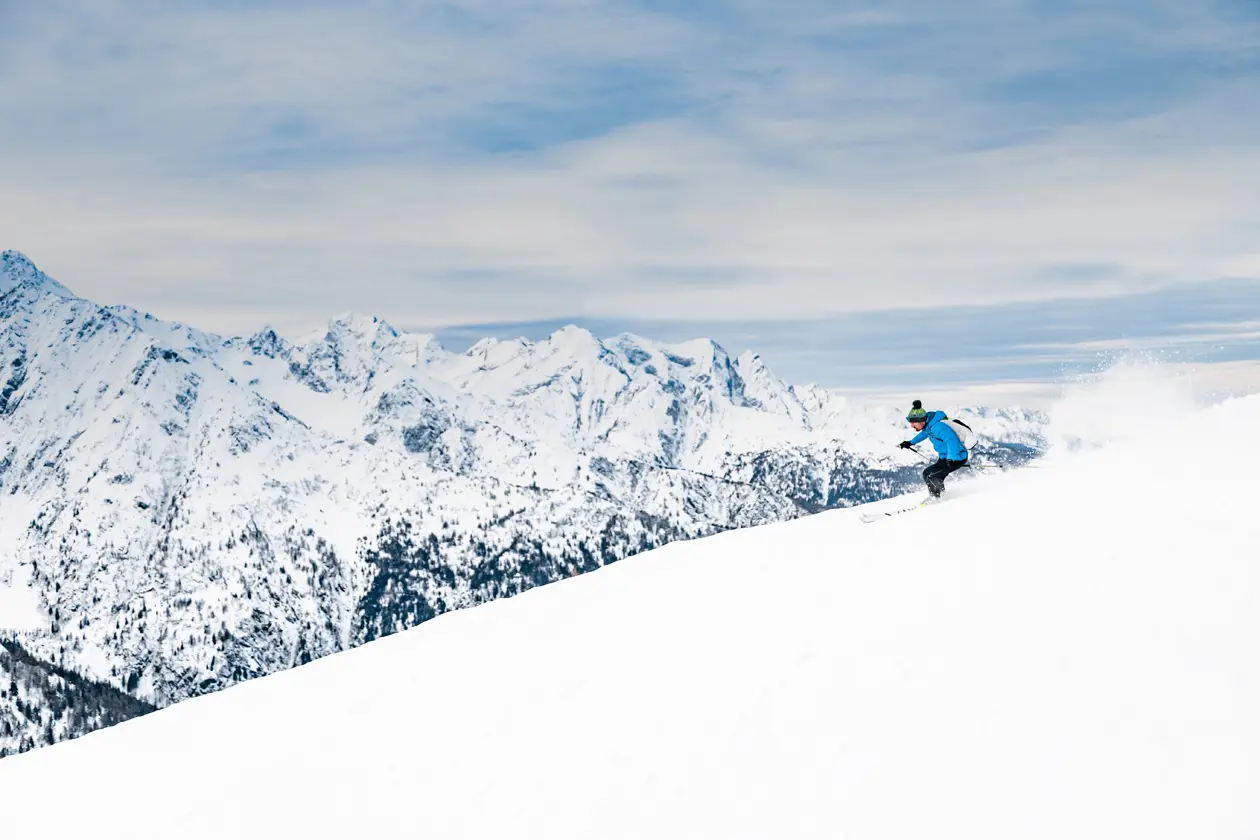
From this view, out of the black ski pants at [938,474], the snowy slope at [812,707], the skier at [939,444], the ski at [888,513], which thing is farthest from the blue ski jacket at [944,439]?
the snowy slope at [812,707]

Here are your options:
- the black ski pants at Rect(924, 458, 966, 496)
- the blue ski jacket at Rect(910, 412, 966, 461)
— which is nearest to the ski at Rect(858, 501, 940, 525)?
the black ski pants at Rect(924, 458, 966, 496)

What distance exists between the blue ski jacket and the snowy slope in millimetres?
2201

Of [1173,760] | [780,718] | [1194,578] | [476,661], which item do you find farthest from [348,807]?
[1194,578]

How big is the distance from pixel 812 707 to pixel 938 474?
12.1 meters

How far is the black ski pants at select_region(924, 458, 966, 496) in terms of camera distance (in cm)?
2494

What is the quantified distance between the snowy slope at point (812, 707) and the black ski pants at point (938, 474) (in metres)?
1.88

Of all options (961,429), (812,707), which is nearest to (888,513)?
(961,429)

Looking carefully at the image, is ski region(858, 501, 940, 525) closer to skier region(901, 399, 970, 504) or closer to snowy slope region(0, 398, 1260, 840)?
skier region(901, 399, 970, 504)

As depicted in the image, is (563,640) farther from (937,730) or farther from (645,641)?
(937,730)

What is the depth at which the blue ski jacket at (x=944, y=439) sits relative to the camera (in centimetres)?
2530

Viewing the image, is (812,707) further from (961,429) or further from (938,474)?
(961,429)

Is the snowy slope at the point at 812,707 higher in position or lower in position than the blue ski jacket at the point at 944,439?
lower

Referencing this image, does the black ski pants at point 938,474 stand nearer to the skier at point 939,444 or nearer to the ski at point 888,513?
the skier at point 939,444

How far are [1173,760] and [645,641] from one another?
9954 mm
